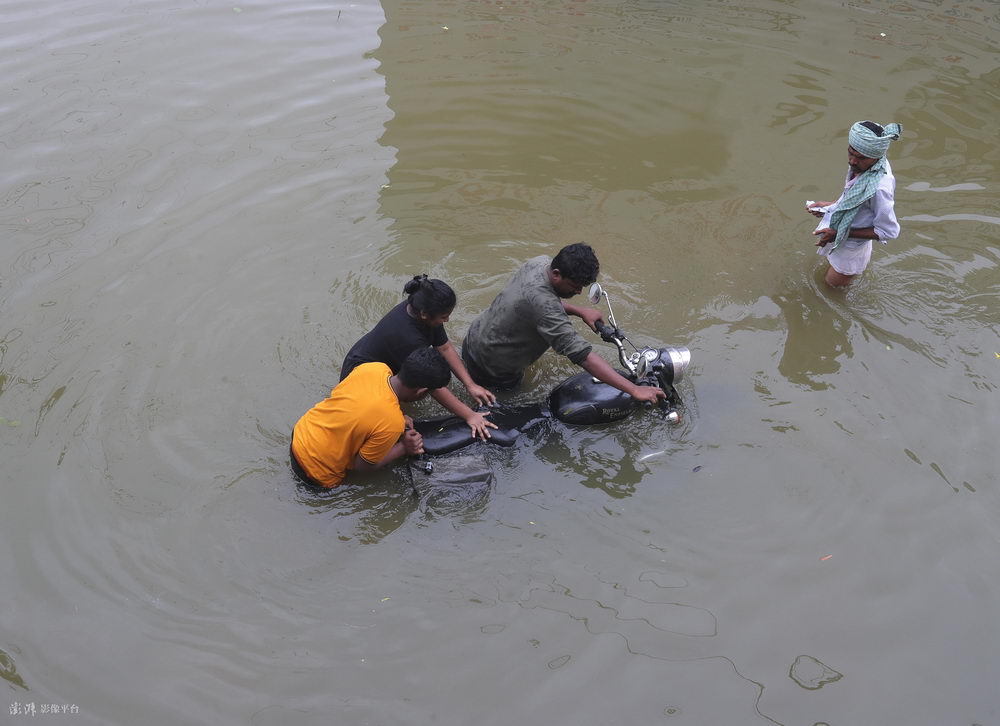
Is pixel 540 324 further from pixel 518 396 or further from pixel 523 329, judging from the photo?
pixel 518 396

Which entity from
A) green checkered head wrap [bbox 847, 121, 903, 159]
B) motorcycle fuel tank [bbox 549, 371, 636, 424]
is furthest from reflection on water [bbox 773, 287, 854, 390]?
motorcycle fuel tank [bbox 549, 371, 636, 424]

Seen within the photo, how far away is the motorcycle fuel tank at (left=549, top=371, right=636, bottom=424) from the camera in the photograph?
215 inches

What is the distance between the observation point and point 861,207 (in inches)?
238

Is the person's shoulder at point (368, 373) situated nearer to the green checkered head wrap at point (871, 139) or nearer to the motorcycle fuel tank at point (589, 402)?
the motorcycle fuel tank at point (589, 402)

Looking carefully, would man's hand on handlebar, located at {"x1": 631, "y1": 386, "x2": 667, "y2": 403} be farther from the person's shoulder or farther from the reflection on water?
the person's shoulder

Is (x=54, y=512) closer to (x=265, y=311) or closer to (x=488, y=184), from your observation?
(x=265, y=311)

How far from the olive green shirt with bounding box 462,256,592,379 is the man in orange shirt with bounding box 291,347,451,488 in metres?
0.70

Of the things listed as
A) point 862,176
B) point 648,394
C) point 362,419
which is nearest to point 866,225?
point 862,176

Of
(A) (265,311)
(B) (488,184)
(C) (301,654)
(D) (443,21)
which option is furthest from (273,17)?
(C) (301,654)

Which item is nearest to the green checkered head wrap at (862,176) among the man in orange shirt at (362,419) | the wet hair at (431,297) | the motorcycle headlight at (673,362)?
the motorcycle headlight at (673,362)

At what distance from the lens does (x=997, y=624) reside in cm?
434

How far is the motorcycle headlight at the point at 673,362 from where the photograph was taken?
546cm

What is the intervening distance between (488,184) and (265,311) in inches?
113

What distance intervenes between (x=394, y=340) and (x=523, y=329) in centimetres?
89
